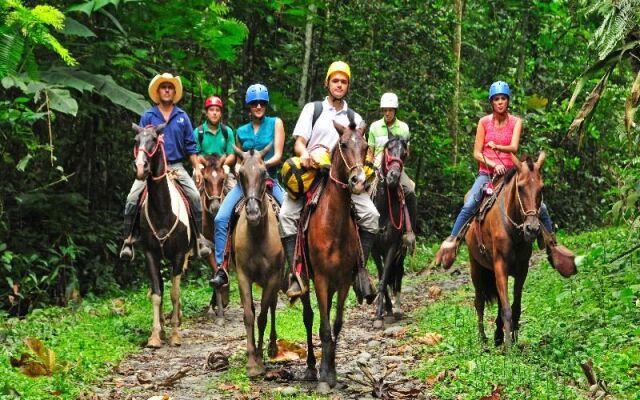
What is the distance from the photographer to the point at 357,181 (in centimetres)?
816

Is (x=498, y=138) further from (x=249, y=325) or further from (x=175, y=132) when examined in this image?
(x=175, y=132)

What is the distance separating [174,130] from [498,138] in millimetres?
4722

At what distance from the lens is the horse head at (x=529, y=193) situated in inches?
370

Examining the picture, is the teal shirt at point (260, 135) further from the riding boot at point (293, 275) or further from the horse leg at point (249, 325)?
the riding boot at point (293, 275)

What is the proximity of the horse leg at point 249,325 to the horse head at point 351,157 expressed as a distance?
191 cm

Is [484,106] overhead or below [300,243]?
overhead

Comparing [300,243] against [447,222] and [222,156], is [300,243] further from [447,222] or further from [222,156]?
[447,222]

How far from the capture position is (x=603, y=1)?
9281mm

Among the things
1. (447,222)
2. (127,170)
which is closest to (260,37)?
Result: (127,170)

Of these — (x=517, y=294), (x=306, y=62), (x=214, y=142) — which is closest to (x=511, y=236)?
(x=517, y=294)

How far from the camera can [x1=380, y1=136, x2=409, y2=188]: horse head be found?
42.0 feet

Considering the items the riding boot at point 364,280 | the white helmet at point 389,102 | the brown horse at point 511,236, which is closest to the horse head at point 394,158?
the white helmet at point 389,102

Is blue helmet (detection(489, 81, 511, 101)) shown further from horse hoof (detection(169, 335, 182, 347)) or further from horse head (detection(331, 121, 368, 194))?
horse hoof (detection(169, 335, 182, 347))

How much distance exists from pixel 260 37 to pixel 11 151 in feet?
28.8
